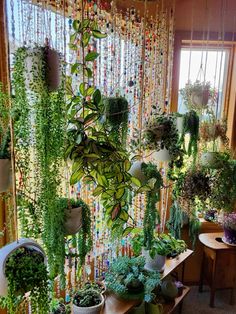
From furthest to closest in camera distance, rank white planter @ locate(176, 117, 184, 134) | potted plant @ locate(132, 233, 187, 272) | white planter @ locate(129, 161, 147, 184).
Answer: potted plant @ locate(132, 233, 187, 272) → white planter @ locate(176, 117, 184, 134) → white planter @ locate(129, 161, 147, 184)

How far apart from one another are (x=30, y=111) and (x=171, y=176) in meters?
1.32

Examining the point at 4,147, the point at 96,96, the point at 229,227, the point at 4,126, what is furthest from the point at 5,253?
the point at 229,227

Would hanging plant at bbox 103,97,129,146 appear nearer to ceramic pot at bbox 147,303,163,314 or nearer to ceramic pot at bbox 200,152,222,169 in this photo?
A: ceramic pot at bbox 200,152,222,169

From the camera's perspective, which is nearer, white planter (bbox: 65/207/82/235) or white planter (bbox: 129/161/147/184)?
white planter (bbox: 65/207/82/235)

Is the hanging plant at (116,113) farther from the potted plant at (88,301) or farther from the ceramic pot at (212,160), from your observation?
the potted plant at (88,301)

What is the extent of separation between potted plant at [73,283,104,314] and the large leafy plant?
73 centimetres

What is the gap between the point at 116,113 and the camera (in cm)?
154

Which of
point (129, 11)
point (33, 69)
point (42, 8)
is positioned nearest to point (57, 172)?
point (33, 69)

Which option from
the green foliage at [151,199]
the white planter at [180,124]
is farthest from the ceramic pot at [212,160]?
the green foliage at [151,199]

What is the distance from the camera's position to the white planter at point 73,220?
1.37m

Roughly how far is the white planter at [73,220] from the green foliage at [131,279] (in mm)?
814

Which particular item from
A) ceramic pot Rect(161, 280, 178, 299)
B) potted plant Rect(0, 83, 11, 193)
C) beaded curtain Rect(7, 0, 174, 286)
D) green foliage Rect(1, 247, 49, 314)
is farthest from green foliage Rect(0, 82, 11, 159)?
ceramic pot Rect(161, 280, 178, 299)

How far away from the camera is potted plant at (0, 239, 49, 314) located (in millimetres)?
1107

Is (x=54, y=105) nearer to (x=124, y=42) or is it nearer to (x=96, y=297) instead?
(x=124, y=42)
